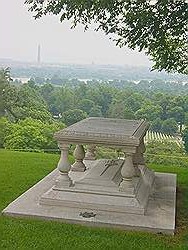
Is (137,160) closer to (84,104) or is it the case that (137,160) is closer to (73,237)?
(73,237)

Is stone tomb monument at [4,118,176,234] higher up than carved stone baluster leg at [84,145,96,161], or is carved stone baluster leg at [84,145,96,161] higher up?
stone tomb monument at [4,118,176,234]

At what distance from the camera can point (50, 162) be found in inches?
337

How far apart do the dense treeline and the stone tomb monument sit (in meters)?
7.52

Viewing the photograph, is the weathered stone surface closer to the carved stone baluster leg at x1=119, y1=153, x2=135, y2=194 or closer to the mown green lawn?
the carved stone baluster leg at x1=119, y1=153, x2=135, y2=194

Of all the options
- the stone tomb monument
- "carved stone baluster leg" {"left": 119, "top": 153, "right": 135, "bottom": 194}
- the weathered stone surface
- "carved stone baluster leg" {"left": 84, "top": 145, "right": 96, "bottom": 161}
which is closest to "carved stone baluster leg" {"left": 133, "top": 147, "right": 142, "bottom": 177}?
the stone tomb monument

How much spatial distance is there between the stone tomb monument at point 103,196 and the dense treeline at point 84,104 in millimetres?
7515

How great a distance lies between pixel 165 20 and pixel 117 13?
0.60m

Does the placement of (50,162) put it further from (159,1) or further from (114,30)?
(159,1)

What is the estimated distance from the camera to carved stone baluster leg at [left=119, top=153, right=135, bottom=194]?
17.5 ft

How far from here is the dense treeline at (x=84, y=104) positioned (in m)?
14.1

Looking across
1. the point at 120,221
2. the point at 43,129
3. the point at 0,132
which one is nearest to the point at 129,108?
the point at 43,129

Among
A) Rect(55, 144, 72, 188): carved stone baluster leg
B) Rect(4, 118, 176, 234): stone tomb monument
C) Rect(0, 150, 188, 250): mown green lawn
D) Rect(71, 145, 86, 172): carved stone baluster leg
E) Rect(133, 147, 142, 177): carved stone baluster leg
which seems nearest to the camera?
Rect(0, 150, 188, 250): mown green lawn

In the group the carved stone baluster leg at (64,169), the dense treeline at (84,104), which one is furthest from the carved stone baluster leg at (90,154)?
the dense treeline at (84,104)

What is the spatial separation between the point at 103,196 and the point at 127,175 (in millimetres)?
384
